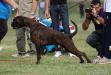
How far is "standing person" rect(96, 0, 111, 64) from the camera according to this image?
38.1ft

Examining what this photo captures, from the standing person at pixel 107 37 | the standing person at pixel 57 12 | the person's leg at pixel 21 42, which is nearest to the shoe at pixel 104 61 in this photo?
the standing person at pixel 107 37

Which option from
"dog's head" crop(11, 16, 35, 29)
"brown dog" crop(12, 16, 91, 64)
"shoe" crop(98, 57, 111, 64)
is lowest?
"shoe" crop(98, 57, 111, 64)

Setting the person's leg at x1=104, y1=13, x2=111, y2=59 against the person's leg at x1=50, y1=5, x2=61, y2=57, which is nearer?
the person's leg at x1=104, y1=13, x2=111, y2=59

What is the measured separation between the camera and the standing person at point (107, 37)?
1161 centimetres

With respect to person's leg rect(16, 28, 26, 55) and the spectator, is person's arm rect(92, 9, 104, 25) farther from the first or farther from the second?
person's leg rect(16, 28, 26, 55)

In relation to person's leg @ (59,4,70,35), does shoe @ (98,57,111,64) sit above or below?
below

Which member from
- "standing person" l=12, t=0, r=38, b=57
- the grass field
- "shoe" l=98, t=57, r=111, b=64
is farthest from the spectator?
"standing person" l=12, t=0, r=38, b=57

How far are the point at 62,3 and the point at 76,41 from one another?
4.58 metres

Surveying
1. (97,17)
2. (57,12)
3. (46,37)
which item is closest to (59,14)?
(57,12)

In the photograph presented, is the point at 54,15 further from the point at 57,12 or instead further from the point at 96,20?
the point at 96,20

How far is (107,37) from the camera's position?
1183cm

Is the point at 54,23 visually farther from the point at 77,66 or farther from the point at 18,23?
the point at 77,66

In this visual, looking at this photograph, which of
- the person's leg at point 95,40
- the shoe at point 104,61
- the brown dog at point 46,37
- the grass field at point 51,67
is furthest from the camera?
the person's leg at point 95,40

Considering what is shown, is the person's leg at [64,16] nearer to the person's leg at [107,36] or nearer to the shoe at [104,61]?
the person's leg at [107,36]
